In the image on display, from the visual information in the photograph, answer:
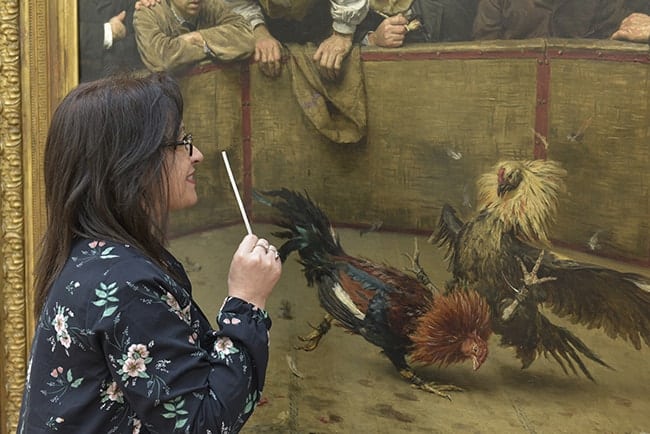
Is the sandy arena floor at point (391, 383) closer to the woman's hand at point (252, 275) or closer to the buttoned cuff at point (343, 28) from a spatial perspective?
the buttoned cuff at point (343, 28)

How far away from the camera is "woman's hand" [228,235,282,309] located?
1.52m

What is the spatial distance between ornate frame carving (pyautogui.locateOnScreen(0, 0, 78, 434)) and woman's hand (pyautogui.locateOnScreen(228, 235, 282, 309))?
1.92 metres

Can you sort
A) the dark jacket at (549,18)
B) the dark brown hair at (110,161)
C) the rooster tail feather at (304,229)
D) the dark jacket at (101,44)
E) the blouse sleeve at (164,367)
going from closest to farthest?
the blouse sleeve at (164,367) < the dark brown hair at (110,161) < the dark jacket at (549,18) < the rooster tail feather at (304,229) < the dark jacket at (101,44)

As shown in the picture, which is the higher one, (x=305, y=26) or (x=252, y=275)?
(x=305, y=26)

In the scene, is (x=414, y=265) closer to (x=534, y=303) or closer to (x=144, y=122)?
(x=534, y=303)

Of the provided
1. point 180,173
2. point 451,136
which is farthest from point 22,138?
Result: point 180,173

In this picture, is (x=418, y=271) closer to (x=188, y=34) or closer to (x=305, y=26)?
(x=305, y=26)

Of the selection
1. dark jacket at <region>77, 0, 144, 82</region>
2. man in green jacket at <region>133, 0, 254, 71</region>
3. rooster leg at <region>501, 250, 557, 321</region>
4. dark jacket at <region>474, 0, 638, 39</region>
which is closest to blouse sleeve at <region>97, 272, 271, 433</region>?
rooster leg at <region>501, 250, 557, 321</region>

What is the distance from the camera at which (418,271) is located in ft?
9.38

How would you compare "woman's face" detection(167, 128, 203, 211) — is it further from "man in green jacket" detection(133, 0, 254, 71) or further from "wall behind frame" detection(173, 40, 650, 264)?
"man in green jacket" detection(133, 0, 254, 71)

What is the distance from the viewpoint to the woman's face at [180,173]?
1.52 metres

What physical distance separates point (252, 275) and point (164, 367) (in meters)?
0.29

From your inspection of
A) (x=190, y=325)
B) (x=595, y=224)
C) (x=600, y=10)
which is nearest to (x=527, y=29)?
(x=600, y=10)

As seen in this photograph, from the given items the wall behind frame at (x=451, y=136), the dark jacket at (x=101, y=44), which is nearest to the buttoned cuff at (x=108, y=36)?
the dark jacket at (x=101, y=44)
